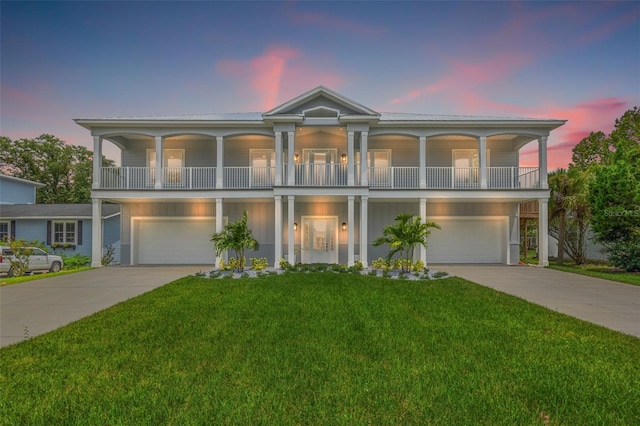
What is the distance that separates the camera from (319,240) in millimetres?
14914

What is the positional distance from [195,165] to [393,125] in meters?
9.29

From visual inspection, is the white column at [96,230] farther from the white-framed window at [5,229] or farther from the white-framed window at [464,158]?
the white-framed window at [464,158]

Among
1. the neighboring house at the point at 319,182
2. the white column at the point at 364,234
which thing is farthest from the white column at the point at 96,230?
the white column at the point at 364,234

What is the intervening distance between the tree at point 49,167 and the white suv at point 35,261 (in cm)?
1913

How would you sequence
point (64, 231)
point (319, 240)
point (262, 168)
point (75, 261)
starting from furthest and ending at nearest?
point (64, 231) < point (75, 261) < point (319, 240) < point (262, 168)

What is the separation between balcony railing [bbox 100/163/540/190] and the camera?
13914 mm

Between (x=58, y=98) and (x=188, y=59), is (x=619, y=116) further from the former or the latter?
(x=58, y=98)

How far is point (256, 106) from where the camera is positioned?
2103 cm

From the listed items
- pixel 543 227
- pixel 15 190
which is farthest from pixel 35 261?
pixel 543 227

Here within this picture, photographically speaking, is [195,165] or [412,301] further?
[195,165]

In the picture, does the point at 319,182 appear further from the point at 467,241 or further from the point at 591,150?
the point at 591,150

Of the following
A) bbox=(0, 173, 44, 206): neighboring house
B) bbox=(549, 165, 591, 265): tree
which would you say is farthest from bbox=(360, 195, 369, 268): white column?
bbox=(0, 173, 44, 206): neighboring house

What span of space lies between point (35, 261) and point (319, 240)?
39.8 feet

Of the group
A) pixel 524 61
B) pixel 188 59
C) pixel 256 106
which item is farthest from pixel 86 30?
pixel 524 61
